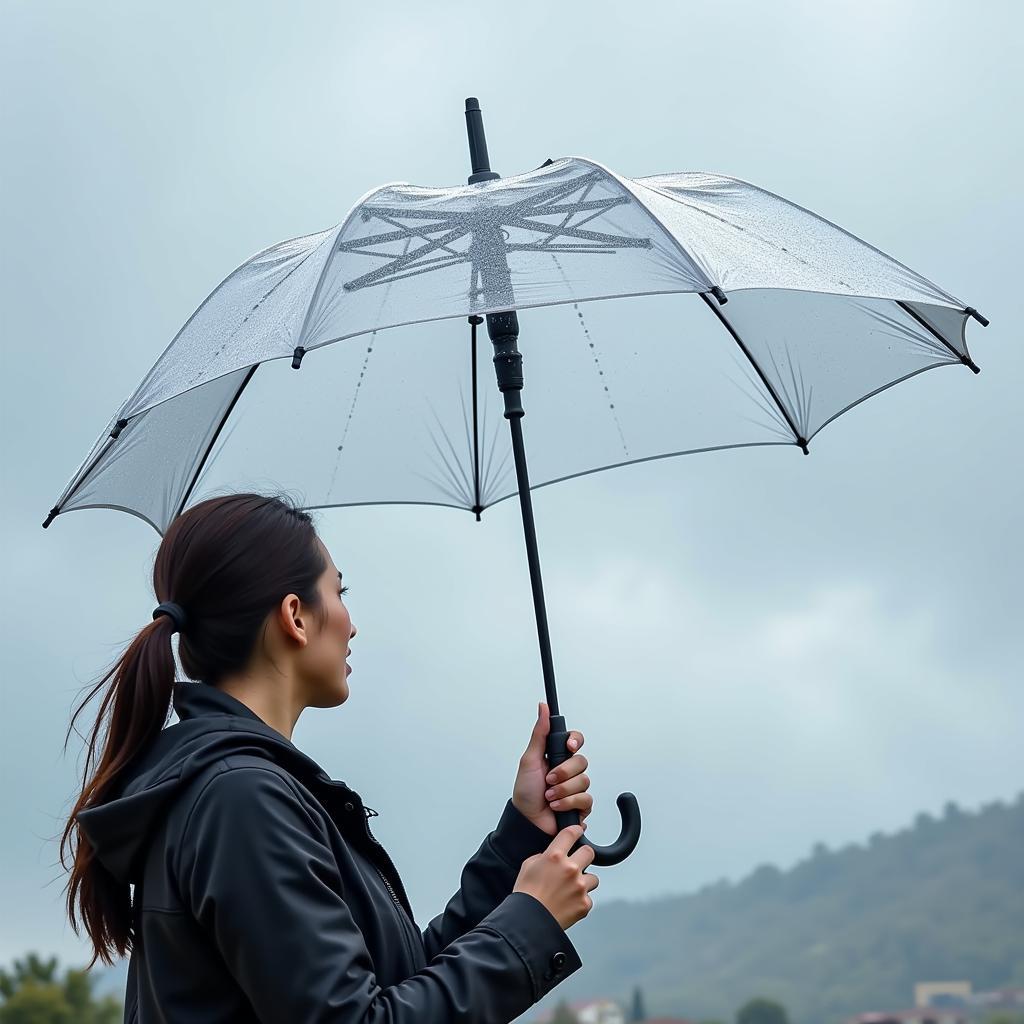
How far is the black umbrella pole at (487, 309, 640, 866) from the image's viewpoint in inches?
116

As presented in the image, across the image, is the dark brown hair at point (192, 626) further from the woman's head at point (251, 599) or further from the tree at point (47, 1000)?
the tree at point (47, 1000)

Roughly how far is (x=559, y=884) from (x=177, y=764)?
0.64m

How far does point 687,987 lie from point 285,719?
180778 mm

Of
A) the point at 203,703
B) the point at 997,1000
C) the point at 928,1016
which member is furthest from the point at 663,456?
the point at 997,1000

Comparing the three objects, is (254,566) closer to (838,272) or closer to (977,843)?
(838,272)

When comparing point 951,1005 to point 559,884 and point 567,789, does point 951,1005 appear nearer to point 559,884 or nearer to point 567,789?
point 567,789

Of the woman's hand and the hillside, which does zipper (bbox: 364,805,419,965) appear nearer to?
the woman's hand

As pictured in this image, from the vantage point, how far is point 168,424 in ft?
12.1

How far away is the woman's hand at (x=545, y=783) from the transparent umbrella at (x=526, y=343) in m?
0.03

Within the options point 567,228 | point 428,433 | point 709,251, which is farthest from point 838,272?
point 428,433

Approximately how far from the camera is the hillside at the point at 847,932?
156 metres

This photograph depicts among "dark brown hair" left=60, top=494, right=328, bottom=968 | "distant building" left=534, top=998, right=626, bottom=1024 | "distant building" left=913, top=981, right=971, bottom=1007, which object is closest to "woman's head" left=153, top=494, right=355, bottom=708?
"dark brown hair" left=60, top=494, right=328, bottom=968

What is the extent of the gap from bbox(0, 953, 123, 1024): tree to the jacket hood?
44713 mm

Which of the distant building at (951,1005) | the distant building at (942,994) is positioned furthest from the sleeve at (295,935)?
the distant building at (942,994)
